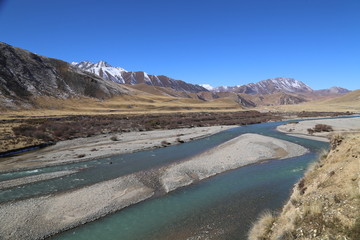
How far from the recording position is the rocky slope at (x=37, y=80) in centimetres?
9351

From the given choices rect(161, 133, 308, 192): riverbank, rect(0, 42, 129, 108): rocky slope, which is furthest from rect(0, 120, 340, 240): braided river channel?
rect(0, 42, 129, 108): rocky slope

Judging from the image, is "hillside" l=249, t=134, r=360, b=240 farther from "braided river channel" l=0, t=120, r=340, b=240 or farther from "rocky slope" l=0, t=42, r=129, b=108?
"rocky slope" l=0, t=42, r=129, b=108

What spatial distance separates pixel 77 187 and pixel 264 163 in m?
19.3

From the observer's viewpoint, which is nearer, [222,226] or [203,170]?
[222,226]

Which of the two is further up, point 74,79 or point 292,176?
point 74,79

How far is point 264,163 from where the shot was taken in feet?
82.9

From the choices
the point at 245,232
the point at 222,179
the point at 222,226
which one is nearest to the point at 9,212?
the point at 222,226

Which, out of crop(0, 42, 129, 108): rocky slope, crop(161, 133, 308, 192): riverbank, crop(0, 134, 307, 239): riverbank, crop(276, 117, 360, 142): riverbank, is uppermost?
crop(0, 42, 129, 108): rocky slope

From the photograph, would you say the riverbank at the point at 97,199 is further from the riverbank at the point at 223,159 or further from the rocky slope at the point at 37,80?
the rocky slope at the point at 37,80

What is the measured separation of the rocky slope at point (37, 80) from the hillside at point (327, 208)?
3824 inches

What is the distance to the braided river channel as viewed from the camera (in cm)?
1265

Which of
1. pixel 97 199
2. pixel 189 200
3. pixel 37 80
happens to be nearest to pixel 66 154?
pixel 97 199

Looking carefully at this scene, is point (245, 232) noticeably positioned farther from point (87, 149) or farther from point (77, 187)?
point (87, 149)

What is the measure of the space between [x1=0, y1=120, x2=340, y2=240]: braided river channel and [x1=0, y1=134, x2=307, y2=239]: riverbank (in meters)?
0.94
